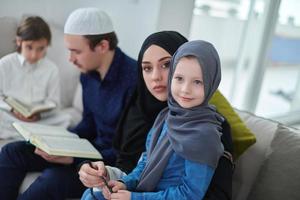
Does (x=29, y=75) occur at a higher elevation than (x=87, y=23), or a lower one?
lower

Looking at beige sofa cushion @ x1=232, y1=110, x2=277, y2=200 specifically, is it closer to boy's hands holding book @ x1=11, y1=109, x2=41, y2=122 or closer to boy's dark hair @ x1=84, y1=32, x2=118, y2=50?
boy's dark hair @ x1=84, y1=32, x2=118, y2=50

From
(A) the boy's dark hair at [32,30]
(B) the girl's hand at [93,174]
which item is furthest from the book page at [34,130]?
(A) the boy's dark hair at [32,30]

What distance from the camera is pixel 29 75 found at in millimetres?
1838

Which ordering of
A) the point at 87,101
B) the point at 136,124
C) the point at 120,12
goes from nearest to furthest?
the point at 136,124
the point at 87,101
the point at 120,12

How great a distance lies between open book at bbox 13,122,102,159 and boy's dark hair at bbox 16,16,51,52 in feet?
1.61

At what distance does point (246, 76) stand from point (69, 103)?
1398 millimetres

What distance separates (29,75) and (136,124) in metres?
0.74

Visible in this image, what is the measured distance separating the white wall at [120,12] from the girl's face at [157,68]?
0.93m

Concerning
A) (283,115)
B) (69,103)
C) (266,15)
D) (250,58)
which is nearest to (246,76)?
(250,58)

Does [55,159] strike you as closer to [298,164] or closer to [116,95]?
[116,95]

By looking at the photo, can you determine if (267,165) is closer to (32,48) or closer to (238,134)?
(238,134)

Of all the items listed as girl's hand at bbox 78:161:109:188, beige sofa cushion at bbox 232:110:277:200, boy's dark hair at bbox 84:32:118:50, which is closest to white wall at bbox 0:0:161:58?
boy's dark hair at bbox 84:32:118:50

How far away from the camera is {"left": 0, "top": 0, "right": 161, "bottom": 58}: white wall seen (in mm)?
2004

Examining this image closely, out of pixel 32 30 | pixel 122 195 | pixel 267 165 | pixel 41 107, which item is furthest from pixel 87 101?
pixel 267 165
